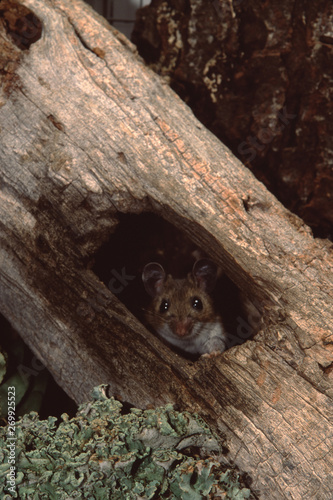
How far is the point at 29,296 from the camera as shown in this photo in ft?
11.2

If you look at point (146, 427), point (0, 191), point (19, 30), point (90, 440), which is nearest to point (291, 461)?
point (146, 427)

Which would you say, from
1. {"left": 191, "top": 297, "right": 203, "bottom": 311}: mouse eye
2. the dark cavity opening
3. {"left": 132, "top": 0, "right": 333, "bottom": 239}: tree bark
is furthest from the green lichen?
{"left": 132, "top": 0, "right": 333, "bottom": 239}: tree bark

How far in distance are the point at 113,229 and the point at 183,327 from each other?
60.0 inches

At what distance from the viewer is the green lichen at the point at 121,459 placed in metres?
2.66

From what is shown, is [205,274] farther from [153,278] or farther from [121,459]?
[121,459]

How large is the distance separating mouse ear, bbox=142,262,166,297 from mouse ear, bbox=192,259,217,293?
0.30 m

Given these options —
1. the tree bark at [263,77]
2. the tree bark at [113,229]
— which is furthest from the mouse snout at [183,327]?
the tree bark at [263,77]

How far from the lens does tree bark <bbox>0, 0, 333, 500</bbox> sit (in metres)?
2.88

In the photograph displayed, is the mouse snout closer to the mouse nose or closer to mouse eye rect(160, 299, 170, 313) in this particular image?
the mouse nose

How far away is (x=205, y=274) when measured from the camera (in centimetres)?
455

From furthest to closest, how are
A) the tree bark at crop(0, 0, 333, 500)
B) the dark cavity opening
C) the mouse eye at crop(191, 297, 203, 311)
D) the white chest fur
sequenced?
the mouse eye at crop(191, 297, 203, 311), the white chest fur, the dark cavity opening, the tree bark at crop(0, 0, 333, 500)

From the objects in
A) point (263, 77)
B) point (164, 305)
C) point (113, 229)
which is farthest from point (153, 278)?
point (263, 77)

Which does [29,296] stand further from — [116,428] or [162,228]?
[162,228]

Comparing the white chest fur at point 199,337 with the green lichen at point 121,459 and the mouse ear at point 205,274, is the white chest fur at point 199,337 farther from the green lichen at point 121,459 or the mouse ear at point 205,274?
the green lichen at point 121,459
